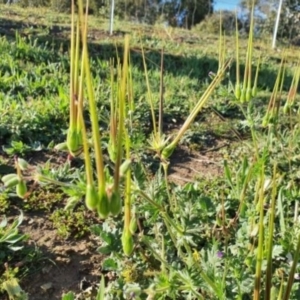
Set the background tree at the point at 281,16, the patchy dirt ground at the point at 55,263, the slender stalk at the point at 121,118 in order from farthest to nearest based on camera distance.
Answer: the background tree at the point at 281,16, the patchy dirt ground at the point at 55,263, the slender stalk at the point at 121,118

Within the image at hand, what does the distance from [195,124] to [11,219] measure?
1.63 metres

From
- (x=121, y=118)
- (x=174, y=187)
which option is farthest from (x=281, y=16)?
(x=121, y=118)

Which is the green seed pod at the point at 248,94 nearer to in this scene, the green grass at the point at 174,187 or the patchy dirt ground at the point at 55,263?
the green grass at the point at 174,187

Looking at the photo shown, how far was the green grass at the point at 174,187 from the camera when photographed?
1.33 m

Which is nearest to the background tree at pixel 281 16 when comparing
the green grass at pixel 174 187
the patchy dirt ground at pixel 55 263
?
the green grass at pixel 174 187

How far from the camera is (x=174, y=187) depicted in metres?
1.88

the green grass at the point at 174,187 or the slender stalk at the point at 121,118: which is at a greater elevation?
the slender stalk at the point at 121,118

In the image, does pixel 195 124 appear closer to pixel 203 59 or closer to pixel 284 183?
pixel 284 183

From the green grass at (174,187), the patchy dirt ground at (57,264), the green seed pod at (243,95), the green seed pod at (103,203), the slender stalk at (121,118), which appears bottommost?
the patchy dirt ground at (57,264)

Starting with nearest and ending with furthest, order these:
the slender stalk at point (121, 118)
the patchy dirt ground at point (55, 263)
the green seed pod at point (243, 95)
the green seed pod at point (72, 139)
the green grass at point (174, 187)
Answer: the slender stalk at point (121, 118) → the green seed pod at point (72, 139) → the green grass at point (174, 187) → the green seed pod at point (243, 95) → the patchy dirt ground at point (55, 263)

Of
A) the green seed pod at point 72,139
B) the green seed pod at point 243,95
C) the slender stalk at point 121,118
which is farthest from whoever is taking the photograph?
the green seed pod at point 243,95

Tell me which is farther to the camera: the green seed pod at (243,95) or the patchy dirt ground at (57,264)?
the patchy dirt ground at (57,264)

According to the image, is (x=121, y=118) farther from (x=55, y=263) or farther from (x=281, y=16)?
(x=281, y=16)

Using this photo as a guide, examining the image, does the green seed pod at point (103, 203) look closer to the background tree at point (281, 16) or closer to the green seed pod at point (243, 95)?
the green seed pod at point (243, 95)
